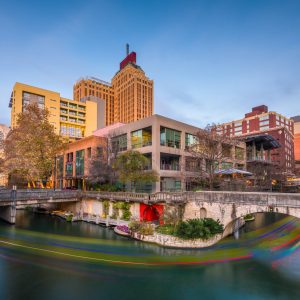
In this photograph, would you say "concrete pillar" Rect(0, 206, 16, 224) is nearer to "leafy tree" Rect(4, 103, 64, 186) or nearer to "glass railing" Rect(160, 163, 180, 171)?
"leafy tree" Rect(4, 103, 64, 186)

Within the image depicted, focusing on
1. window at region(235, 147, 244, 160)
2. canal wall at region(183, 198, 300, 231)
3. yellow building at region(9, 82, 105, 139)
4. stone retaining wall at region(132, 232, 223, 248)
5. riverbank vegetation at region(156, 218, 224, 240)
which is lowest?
stone retaining wall at region(132, 232, 223, 248)

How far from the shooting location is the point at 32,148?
40.7 meters

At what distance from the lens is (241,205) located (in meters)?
22.2

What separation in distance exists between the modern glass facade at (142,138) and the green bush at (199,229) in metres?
18.9

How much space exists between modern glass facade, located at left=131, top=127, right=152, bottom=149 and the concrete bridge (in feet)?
34.3

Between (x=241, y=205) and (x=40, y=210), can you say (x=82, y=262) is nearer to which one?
(x=241, y=205)

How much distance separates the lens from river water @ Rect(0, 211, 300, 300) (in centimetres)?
1476

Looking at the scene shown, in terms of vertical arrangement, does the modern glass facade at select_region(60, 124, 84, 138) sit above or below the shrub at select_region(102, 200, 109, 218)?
above

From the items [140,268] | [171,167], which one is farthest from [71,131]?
[140,268]

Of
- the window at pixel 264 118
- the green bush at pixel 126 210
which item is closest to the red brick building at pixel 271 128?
the window at pixel 264 118

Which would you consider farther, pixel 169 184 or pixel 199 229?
pixel 169 184

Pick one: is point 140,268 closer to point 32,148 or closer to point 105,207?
point 105,207

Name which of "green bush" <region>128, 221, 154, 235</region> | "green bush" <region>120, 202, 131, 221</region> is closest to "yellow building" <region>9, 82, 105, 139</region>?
"green bush" <region>120, 202, 131, 221</region>

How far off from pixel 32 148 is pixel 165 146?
23066 mm
